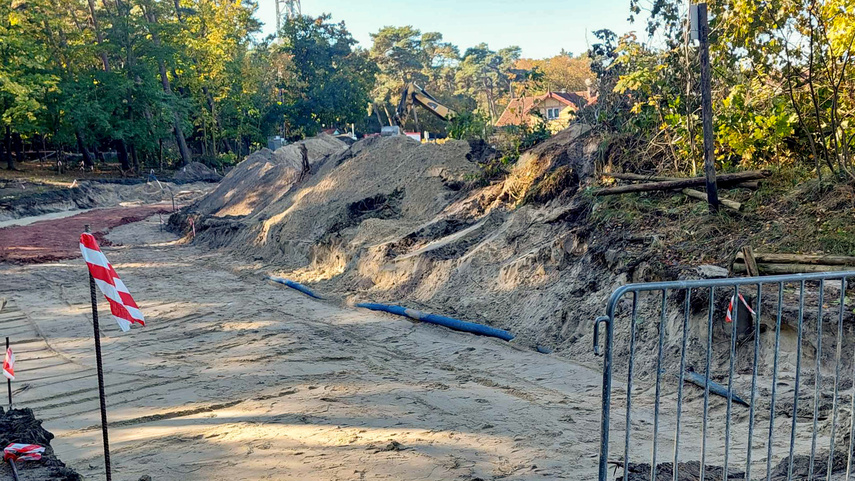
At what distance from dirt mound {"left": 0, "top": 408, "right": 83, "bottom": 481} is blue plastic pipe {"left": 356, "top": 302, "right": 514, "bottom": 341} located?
588 cm

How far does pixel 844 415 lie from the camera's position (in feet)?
17.2

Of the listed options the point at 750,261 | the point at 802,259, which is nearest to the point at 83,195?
the point at 750,261

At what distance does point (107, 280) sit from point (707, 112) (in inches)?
320

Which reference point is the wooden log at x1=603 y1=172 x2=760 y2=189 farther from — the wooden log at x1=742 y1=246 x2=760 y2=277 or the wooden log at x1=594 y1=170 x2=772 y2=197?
the wooden log at x1=742 y1=246 x2=760 y2=277

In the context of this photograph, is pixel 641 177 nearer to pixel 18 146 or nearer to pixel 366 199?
pixel 366 199

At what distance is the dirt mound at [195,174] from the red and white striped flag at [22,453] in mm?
39358

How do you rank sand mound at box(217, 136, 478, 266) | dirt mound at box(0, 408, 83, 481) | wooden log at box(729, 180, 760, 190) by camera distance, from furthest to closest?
sand mound at box(217, 136, 478, 266)
wooden log at box(729, 180, 760, 190)
dirt mound at box(0, 408, 83, 481)

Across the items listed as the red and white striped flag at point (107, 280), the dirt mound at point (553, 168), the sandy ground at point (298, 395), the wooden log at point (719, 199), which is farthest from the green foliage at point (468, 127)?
the red and white striped flag at point (107, 280)

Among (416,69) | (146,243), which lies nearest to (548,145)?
(146,243)

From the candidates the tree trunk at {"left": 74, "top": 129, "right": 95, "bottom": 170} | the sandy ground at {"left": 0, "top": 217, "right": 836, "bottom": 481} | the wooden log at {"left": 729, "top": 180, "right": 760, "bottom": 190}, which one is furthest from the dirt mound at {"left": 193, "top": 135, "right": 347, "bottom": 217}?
the tree trunk at {"left": 74, "top": 129, "right": 95, "bottom": 170}

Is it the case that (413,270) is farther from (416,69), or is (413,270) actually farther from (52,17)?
(416,69)

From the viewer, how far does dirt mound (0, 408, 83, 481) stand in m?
4.81

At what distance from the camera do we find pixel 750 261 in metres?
7.88

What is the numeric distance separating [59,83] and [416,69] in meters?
52.2
